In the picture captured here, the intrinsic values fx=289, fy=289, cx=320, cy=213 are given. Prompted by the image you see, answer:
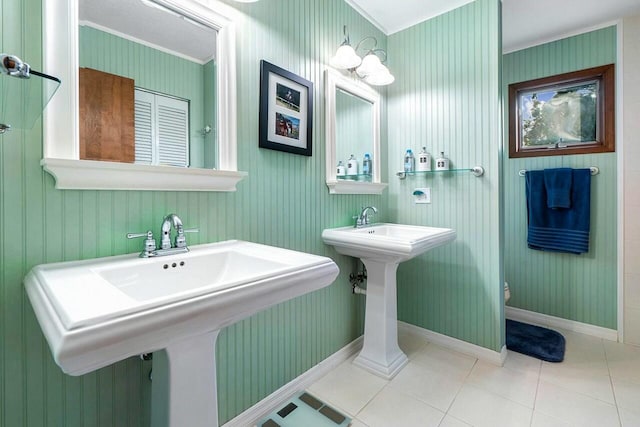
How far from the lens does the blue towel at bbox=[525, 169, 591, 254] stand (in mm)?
2277

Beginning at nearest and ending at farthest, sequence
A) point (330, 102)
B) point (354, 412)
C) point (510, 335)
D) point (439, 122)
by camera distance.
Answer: point (354, 412) → point (330, 102) → point (439, 122) → point (510, 335)

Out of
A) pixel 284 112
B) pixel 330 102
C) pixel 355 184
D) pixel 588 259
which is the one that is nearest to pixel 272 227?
pixel 284 112

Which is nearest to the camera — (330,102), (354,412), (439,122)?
(354,412)

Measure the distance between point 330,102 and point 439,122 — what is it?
2.92 feet

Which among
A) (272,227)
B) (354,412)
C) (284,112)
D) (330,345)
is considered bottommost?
(354,412)

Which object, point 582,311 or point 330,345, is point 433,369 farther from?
point 582,311

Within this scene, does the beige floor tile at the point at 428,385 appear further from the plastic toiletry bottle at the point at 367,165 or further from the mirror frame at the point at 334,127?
the plastic toiletry bottle at the point at 367,165

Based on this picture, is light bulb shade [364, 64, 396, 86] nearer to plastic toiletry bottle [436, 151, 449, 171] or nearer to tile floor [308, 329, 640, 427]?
plastic toiletry bottle [436, 151, 449, 171]

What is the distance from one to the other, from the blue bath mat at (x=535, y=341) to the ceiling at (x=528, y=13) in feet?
7.98

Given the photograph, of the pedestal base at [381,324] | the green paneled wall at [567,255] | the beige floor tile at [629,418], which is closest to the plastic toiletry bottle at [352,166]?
the pedestal base at [381,324]

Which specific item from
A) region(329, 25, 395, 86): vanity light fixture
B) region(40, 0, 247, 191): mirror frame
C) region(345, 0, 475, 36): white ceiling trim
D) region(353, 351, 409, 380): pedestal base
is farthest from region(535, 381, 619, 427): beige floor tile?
region(345, 0, 475, 36): white ceiling trim

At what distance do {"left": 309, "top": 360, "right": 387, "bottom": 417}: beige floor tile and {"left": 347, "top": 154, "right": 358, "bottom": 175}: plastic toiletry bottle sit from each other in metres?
1.30

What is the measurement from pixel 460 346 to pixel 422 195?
3.73 ft

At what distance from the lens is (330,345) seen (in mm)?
1870
